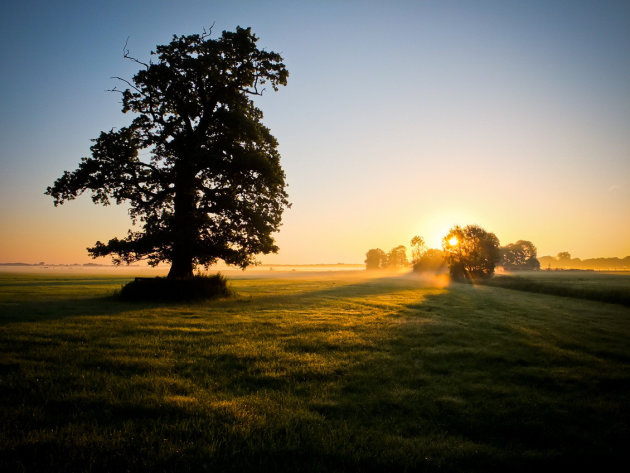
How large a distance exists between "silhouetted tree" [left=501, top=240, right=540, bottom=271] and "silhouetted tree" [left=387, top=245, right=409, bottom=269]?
56109 mm

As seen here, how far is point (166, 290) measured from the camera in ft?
66.9

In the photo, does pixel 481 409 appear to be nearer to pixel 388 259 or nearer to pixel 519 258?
pixel 519 258

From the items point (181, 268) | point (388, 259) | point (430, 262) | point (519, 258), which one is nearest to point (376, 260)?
point (388, 259)

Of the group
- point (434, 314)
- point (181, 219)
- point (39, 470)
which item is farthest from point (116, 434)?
point (181, 219)

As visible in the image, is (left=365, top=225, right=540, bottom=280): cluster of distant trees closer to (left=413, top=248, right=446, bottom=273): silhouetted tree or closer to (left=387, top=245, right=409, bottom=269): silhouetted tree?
(left=413, top=248, right=446, bottom=273): silhouetted tree

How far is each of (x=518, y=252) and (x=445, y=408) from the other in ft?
532

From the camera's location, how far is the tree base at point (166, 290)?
794 inches

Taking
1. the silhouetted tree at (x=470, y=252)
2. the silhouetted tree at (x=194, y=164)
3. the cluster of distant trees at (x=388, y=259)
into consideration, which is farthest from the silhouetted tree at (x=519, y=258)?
the silhouetted tree at (x=194, y=164)

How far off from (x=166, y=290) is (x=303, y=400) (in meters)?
18.2

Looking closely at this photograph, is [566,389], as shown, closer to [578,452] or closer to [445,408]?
[578,452]

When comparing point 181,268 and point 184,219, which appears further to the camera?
point 181,268

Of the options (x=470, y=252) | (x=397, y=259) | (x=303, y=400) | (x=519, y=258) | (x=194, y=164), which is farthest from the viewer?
(x=397, y=259)

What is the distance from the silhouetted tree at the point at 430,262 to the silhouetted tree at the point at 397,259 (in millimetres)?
75636

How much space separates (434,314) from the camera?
1739 cm
